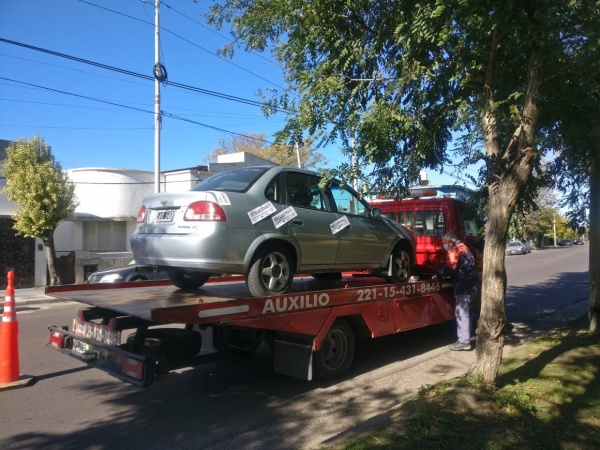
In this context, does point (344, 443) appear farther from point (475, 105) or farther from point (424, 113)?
point (424, 113)

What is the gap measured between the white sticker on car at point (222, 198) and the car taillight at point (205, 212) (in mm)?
65

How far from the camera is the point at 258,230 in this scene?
5.57m

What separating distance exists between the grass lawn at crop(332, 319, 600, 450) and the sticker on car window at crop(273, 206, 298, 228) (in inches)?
89.7

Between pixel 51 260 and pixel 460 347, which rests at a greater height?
pixel 51 260

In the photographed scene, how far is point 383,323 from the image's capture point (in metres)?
6.92

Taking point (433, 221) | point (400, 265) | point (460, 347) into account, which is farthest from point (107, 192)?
point (460, 347)

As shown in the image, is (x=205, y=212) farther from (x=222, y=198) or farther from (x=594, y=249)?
(x=594, y=249)

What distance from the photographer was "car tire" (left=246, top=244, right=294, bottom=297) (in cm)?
553

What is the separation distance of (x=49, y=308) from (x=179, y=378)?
342 inches

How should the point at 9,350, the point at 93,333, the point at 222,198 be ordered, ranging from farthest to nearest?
the point at 9,350
the point at 222,198
the point at 93,333

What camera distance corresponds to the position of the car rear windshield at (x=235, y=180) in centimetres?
585

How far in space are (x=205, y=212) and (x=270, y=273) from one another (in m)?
1.01

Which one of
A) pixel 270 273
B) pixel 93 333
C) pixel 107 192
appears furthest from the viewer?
pixel 107 192

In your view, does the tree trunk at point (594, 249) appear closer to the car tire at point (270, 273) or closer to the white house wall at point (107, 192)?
the car tire at point (270, 273)
